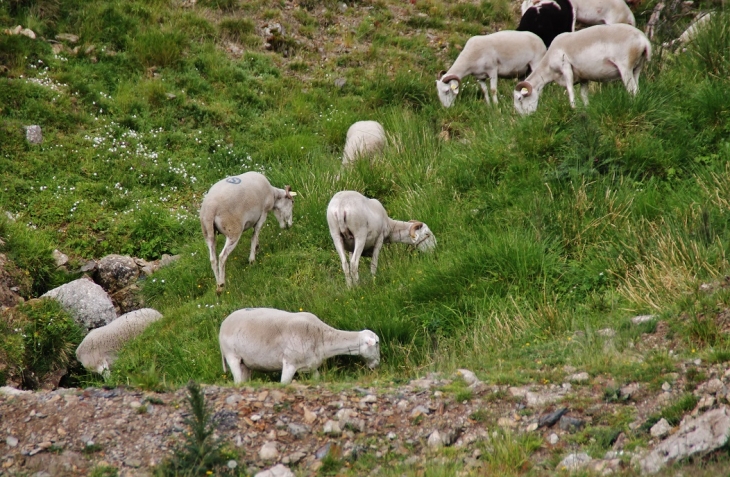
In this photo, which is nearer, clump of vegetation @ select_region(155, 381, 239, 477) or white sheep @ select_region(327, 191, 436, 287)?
clump of vegetation @ select_region(155, 381, 239, 477)

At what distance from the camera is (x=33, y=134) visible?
48.6ft

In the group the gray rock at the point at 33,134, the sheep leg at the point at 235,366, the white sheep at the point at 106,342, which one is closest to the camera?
the sheep leg at the point at 235,366

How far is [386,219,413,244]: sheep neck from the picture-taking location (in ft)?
38.4

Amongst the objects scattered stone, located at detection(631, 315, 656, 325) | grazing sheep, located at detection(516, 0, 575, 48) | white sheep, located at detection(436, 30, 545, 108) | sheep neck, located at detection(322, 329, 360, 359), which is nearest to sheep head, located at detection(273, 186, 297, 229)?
sheep neck, located at detection(322, 329, 360, 359)

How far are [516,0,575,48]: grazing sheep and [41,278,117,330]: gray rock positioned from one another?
1051 cm

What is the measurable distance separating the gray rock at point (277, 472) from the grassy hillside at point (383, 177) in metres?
Answer: 1.76

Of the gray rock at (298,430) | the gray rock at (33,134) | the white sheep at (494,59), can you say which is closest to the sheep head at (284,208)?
the white sheep at (494,59)

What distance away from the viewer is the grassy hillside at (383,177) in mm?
9219

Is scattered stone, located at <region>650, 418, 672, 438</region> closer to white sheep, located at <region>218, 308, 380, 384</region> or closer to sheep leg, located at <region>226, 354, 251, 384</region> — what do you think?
white sheep, located at <region>218, 308, 380, 384</region>

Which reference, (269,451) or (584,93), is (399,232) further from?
(269,451)

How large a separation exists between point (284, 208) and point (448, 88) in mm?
5086

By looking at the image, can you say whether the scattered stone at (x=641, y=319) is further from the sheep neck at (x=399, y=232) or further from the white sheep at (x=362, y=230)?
the sheep neck at (x=399, y=232)

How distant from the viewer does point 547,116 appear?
12727 millimetres

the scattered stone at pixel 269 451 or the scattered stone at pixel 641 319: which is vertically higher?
the scattered stone at pixel 641 319
